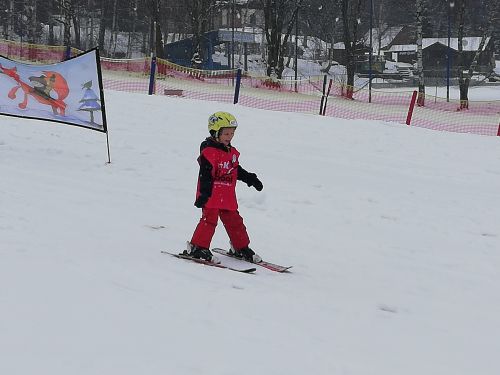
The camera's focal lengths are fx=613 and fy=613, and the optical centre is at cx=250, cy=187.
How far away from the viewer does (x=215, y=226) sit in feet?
19.2

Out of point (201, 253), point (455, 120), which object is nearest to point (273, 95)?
point (455, 120)

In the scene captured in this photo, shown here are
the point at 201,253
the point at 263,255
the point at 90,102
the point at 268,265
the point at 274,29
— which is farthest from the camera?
the point at 274,29

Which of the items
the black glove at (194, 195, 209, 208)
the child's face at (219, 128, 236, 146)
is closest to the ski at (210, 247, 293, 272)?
the black glove at (194, 195, 209, 208)

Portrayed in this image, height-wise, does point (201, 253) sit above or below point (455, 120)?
below

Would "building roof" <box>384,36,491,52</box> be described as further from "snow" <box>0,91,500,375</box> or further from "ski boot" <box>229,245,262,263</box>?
"ski boot" <box>229,245,262,263</box>

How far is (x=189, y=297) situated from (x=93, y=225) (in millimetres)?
2734

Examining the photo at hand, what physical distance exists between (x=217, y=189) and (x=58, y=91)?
5545 mm

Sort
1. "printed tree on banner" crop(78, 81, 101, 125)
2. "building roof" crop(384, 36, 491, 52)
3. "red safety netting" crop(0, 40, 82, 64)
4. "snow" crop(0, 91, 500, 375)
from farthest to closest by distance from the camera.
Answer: "building roof" crop(384, 36, 491, 52)
"red safety netting" crop(0, 40, 82, 64)
"printed tree on banner" crop(78, 81, 101, 125)
"snow" crop(0, 91, 500, 375)

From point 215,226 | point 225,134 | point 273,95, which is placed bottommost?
point 215,226

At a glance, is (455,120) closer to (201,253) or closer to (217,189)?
(217,189)

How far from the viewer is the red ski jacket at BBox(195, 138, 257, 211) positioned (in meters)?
5.69

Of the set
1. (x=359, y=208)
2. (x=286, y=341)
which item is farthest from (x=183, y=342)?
(x=359, y=208)

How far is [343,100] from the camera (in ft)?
94.4

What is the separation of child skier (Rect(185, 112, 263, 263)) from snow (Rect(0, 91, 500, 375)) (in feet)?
0.99
